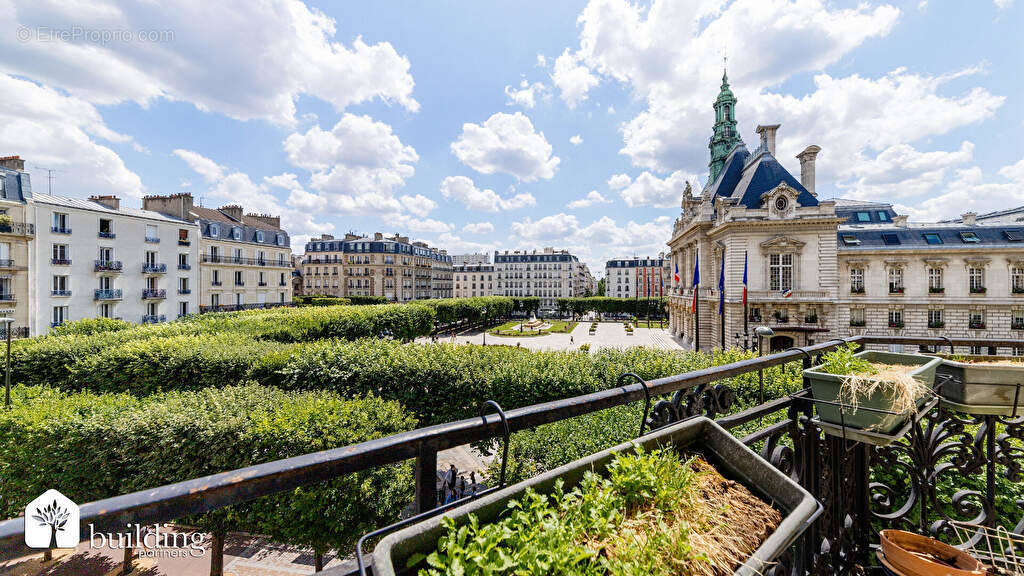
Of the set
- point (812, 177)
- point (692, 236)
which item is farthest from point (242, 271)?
point (812, 177)

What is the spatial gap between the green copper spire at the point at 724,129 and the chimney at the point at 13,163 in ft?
181

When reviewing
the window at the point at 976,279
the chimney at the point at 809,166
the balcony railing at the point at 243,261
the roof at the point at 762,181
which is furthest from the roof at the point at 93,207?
the window at the point at 976,279

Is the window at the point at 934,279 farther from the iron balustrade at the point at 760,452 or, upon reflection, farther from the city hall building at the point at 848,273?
the iron balustrade at the point at 760,452

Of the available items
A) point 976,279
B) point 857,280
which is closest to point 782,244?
point 857,280

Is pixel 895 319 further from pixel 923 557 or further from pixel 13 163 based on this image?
pixel 13 163

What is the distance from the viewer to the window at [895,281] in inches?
1170

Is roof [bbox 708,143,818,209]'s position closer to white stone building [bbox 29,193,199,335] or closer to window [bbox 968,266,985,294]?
window [bbox 968,266,985,294]

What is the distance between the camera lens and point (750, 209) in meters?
30.1

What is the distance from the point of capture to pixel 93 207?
104ft

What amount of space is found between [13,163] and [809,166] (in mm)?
57684

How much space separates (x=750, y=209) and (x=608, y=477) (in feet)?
111

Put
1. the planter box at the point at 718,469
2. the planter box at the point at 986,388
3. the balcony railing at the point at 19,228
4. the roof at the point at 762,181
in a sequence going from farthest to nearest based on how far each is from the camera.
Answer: the roof at the point at 762,181 < the balcony railing at the point at 19,228 < the planter box at the point at 986,388 < the planter box at the point at 718,469

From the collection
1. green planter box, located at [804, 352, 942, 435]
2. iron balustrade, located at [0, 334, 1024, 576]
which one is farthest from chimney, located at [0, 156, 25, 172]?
green planter box, located at [804, 352, 942, 435]

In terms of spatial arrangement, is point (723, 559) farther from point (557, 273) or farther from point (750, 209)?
point (557, 273)
